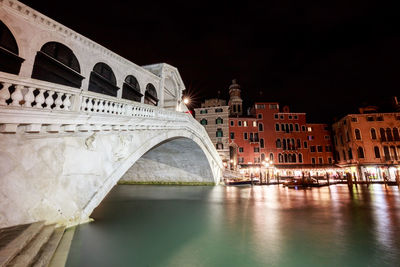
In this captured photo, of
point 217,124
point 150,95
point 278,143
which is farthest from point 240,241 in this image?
point 278,143

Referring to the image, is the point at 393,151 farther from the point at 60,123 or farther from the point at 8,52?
the point at 8,52

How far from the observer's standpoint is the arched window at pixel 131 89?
35.1 feet

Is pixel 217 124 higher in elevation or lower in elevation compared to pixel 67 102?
higher

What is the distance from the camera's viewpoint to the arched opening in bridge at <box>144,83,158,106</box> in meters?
12.7

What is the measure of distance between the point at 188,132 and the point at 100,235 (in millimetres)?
8191

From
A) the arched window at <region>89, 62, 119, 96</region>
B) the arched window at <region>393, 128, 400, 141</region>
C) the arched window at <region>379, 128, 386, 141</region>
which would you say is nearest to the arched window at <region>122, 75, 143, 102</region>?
the arched window at <region>89, 62, 119, 96</region>

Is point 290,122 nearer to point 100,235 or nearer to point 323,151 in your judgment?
point 323,151

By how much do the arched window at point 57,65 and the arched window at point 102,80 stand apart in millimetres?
707

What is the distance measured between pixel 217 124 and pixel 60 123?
2701cm

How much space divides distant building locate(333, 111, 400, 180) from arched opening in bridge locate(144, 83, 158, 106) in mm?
26711

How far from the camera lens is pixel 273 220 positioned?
18.4 feet

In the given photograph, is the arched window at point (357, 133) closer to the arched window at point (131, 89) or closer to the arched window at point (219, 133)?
the arched window at point (219, 133)

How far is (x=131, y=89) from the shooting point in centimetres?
1106

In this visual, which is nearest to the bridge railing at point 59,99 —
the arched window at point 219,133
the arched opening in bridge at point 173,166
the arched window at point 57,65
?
the arched window at point 57,65
